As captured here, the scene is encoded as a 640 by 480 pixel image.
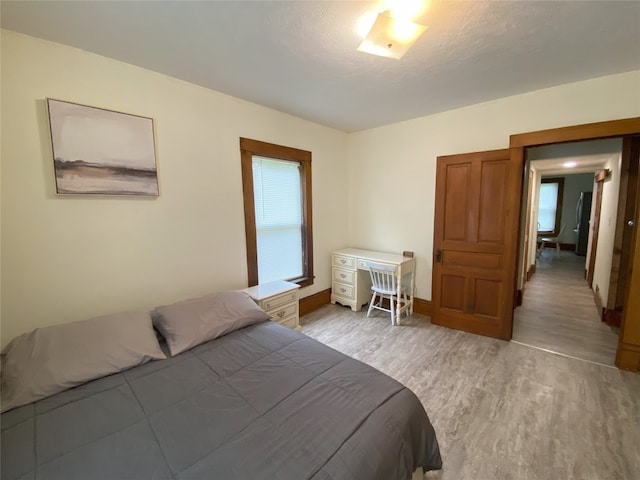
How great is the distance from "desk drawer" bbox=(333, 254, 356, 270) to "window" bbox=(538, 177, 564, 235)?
7387 mm

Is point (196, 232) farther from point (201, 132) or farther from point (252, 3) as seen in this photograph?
point (252, 3)

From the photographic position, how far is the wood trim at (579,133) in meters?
2.14

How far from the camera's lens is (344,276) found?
369 centimetres

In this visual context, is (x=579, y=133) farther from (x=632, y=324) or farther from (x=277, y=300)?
(x=277, y=300)

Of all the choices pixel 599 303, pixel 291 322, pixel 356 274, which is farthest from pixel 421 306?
pixel 599 303

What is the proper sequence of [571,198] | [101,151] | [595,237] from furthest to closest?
[571,198], [595,237], [101,151]

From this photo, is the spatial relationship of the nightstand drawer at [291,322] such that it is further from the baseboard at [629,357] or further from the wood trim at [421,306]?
the baseboard at [629,357]

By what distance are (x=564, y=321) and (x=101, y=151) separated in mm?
4988

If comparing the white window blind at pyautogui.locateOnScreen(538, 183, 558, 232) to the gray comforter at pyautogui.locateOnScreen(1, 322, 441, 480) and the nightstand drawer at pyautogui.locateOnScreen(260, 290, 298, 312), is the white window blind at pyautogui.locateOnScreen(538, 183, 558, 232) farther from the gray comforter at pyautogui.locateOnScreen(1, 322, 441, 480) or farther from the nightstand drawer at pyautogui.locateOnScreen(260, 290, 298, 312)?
the gray comforter at pyautogui.locateOnScreen(1, 322, 441, 480)

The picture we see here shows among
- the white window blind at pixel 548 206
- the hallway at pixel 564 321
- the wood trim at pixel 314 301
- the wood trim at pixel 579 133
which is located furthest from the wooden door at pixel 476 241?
the white window blind at pixel 548 206

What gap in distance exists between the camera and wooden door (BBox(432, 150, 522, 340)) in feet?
8.82

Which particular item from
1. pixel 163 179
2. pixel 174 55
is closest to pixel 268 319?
pixel 163 179

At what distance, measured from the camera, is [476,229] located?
2875mm

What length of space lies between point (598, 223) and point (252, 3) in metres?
5.74
